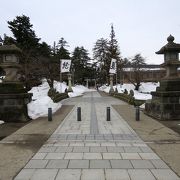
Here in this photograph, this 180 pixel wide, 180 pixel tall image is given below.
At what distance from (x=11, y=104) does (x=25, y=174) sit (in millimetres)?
8702

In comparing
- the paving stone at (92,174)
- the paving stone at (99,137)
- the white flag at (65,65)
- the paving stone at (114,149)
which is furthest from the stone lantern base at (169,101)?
the white flag at (65,65)

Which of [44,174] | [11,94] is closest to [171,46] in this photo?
[11,94]

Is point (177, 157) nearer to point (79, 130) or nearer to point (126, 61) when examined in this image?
point (79, 130)

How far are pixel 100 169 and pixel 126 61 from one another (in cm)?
6815

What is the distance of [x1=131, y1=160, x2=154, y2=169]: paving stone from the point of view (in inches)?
241

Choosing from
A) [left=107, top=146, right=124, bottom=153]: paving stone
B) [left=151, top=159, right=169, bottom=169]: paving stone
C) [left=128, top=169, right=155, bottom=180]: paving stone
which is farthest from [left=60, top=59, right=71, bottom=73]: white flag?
[left=128, top=169, right=155, bottom=180]: paving stone

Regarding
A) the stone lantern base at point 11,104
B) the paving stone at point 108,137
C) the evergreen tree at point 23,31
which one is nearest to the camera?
the paving stone at point 108,137

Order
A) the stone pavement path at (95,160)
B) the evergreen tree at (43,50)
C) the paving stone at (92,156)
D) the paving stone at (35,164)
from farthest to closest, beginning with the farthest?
the evergreen tree at (43,50), the paving stone at (92,156), the paving stone at (35,164), the stone pavement path at (95,160)

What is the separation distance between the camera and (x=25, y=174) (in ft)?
18.7

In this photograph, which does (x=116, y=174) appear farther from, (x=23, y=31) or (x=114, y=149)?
(x=23, y=31)

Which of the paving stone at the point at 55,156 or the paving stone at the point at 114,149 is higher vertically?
the paving stone at the point at 55,156

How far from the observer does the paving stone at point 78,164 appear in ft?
20.1

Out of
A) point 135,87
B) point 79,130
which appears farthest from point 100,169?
point 135,87

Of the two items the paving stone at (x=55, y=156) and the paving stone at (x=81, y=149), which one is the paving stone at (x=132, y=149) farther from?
the paving stone at (x=55, y=156)
